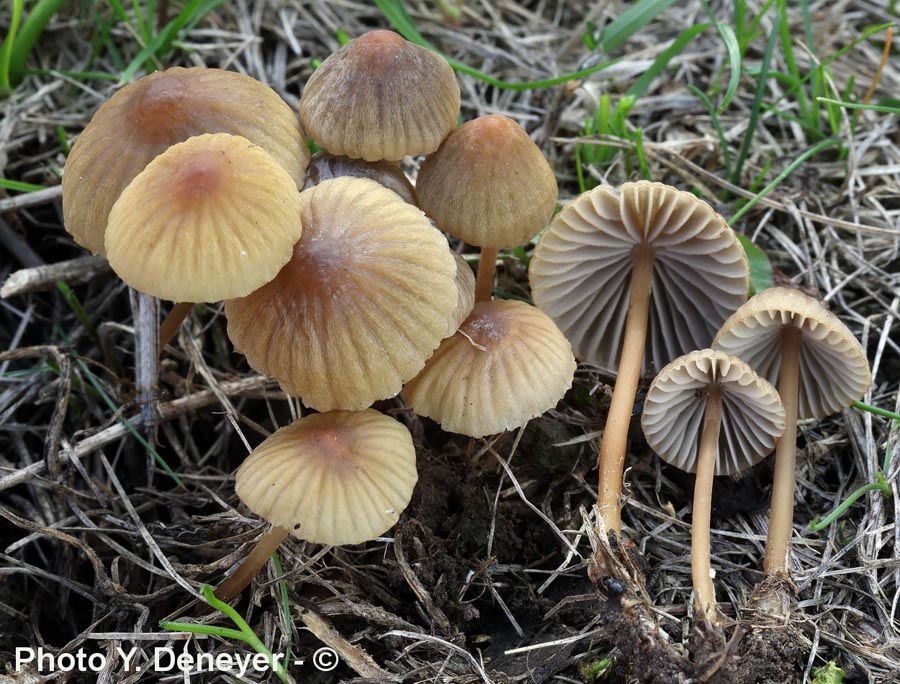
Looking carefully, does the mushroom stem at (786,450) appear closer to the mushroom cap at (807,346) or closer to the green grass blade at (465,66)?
the mushroom cap at (807,346)

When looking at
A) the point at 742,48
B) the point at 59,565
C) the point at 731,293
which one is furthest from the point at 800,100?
the point at 59,565

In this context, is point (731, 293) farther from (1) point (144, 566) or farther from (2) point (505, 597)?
(1) point (144, 566)

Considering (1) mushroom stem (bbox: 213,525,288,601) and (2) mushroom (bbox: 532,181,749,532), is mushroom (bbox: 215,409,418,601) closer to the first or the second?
(1) mushroom stem (bbox: 213,525,288,601)

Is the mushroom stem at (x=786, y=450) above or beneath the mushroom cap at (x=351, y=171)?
beneath

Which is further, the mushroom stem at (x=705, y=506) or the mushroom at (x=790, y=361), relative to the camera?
the mushroom at (x=790, y=361)

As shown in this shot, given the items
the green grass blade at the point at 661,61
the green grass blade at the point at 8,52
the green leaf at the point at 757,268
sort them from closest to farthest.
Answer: the green leaf at the point at 757,268
the green grass blade at the point at 8,52
the green grass blade at the point at 661,61

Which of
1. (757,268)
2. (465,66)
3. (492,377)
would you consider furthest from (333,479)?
(465,66)

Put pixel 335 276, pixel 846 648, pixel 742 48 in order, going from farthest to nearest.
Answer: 1. pixel 742 48
2. pixel 846 648
3. pixel 335 276

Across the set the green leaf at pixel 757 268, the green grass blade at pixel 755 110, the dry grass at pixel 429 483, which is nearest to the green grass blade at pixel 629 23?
the dry grass at pixel 429 483
